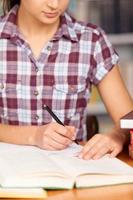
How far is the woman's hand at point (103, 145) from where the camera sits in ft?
3.78

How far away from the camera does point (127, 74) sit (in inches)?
112

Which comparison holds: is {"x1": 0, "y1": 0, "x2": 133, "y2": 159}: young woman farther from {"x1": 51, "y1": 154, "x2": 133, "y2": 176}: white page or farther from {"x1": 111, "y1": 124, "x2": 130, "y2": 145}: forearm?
{"x1": 51, "y1": 154, "x2": 133, "y2": 176}: white page

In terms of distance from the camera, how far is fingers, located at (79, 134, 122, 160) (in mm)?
1149

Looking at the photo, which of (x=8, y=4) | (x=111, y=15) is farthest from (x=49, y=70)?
(x=111, y=15)

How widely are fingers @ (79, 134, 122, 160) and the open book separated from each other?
0.07ft

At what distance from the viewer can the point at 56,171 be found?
0.97m

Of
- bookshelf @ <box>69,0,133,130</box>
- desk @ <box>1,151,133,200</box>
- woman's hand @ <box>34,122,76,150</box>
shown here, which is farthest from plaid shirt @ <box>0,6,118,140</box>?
bookshelf @ <box>69,0,133,130</box>

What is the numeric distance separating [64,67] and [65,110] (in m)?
0.14

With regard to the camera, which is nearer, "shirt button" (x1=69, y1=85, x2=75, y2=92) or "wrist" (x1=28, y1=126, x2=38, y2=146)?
"wrist" (x1=28, y1=126, x2=38, y2=146)

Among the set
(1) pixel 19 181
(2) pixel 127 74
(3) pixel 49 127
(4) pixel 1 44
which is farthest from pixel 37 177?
(2) pixel 127 74

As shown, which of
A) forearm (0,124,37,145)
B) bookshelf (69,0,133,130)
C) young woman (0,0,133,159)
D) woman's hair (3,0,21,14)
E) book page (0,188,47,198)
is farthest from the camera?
bookshelf (69,0,133,130)

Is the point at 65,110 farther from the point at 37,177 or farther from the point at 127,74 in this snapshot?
the point at 127,74

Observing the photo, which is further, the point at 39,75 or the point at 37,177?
the point at 39,75

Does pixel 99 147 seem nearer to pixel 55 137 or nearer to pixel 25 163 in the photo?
pixel 55 137
